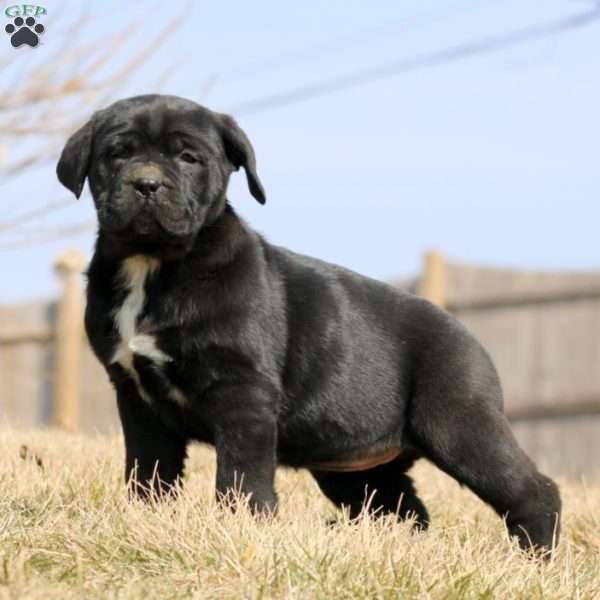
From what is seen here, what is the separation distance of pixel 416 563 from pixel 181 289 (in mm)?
1416

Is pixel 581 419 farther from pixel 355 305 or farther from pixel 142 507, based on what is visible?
pixel 142 507

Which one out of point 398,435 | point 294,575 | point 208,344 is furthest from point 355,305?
point 294,575

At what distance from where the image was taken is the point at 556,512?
18.0 ft

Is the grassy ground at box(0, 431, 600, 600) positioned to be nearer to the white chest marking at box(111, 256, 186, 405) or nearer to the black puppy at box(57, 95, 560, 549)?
the black puppy at box(57, 95, 560, 549)

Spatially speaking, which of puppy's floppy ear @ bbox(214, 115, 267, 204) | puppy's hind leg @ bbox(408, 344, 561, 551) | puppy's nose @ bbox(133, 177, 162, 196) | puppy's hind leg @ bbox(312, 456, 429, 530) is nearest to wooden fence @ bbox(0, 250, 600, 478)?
puppy's hind leg @ bbox(312, 456, 429, 530)

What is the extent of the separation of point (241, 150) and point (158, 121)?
0.36 m

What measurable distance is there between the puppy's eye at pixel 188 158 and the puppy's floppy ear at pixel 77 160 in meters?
0.38

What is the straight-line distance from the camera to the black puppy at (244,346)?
15.9 ft

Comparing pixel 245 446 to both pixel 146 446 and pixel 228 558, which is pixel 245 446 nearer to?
pixel 146 446

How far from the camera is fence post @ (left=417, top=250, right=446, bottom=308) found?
14.0 metres

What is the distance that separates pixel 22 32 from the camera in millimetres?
8648

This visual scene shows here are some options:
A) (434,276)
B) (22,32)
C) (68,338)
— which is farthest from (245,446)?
(68,338)

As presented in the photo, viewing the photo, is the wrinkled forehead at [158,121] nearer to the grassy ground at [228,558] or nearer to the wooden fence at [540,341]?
the grassy ground at [228,558]

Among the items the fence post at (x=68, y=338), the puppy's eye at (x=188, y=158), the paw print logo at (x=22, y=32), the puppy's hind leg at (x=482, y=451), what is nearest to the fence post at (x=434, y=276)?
the fence post at (x=68, y=338)
